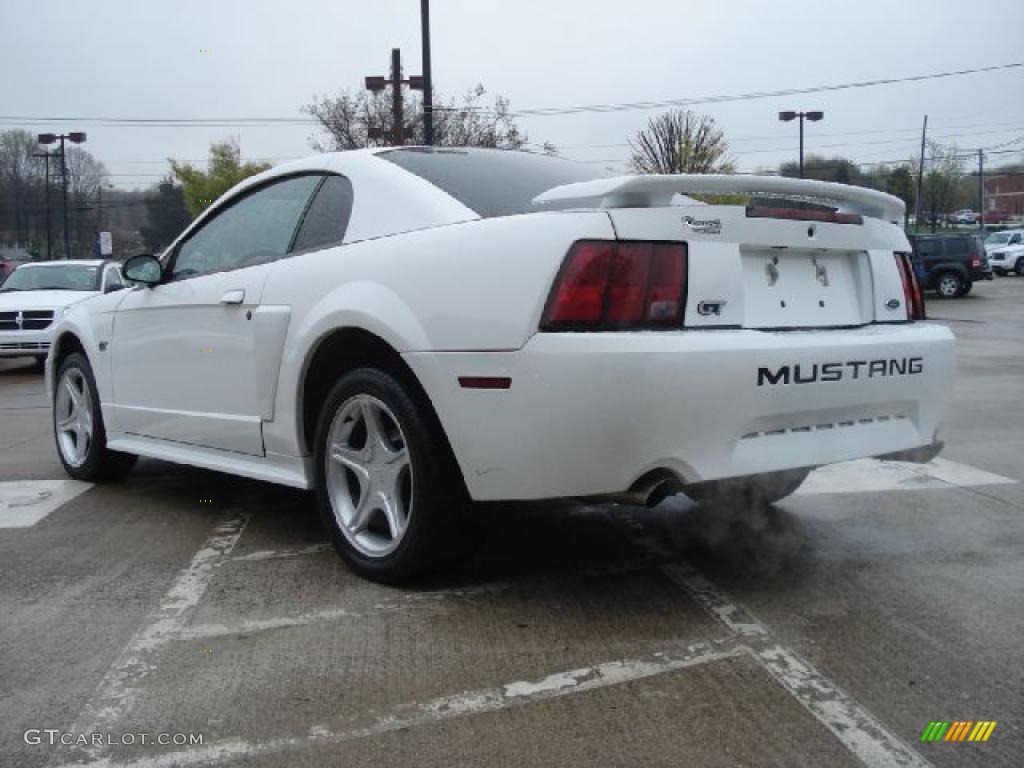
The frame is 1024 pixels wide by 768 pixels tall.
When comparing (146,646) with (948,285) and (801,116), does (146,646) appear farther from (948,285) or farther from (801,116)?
(801,116)

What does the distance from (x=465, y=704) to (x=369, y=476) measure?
116 centimetres

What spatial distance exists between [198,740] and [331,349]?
5.36 feet

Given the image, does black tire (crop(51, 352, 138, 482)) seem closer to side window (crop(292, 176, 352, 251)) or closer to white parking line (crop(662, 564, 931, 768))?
side window (crop(292, 176, 352, 251))

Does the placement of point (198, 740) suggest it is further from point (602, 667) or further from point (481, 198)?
point (481, 198)

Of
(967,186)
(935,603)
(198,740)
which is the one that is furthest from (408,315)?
(967,186)

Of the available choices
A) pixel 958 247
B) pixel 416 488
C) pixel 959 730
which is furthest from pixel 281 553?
pixel 958 247

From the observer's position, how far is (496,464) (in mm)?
3148

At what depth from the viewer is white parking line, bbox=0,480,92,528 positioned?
496 cm

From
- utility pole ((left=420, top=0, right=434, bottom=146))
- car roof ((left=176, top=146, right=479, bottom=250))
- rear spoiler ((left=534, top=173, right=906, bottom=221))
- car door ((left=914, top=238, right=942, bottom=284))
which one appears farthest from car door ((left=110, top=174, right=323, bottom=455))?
car door ((left=914, top=238, right=942, bottom=284))

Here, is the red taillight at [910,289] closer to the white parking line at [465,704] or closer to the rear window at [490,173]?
the rear window at [490,173]

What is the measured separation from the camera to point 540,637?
3.19 metres

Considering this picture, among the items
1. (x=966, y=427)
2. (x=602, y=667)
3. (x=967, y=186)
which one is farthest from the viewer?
(x=967, y=186)

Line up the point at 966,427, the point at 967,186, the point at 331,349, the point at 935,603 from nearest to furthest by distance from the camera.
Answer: the point at 935,603
the point at 331,349
the point at 966,427
the point at 967,186

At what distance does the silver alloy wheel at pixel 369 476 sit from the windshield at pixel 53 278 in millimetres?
12821
